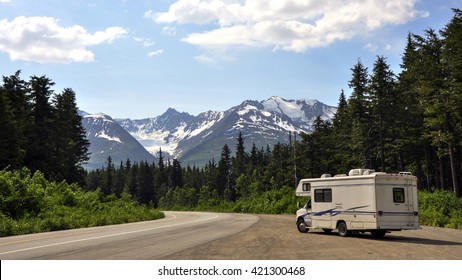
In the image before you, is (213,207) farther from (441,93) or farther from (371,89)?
(441,93)

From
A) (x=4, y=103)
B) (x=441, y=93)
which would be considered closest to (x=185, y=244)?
(x=441, y=93)

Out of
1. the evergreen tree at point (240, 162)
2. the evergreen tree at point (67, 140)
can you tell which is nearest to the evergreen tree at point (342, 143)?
the evergreen tree at point (67, 140)

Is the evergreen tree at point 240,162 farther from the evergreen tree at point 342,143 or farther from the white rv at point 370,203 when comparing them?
the white rv at point 370,203

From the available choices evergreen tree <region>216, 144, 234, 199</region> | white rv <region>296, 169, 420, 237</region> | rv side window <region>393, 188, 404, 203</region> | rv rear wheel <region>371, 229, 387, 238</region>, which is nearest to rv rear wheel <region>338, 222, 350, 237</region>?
white rv <region>296, 169, 420, 237</region>

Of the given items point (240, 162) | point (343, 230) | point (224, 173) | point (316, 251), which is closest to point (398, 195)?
point (343, 230)

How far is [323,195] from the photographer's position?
2114cm

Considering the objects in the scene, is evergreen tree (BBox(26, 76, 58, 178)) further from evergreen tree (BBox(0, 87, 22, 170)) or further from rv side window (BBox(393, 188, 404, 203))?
rv side window (BBox(393, 188, 404, 203))

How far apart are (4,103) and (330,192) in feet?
121

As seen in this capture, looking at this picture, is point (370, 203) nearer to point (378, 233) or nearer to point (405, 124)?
point (378, 233)

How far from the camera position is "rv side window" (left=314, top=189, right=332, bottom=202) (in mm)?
20750

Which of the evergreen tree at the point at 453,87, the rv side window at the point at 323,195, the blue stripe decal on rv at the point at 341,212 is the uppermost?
the evergreen tree at the point at 453,87

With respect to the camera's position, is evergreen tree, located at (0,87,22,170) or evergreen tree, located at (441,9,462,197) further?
evergreen tree, located at (0,87,22,170)

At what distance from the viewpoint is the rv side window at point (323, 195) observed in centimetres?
2075

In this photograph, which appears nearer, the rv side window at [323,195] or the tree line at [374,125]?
the rv side window at [323,195]
